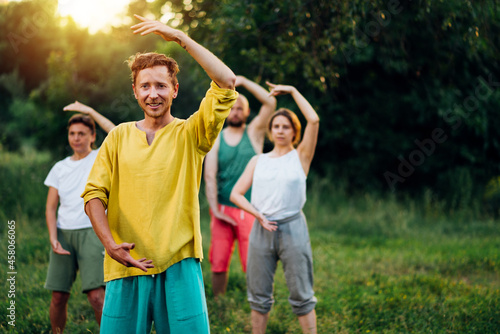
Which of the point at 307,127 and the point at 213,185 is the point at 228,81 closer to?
the point at 307,127

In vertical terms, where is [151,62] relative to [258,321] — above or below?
above

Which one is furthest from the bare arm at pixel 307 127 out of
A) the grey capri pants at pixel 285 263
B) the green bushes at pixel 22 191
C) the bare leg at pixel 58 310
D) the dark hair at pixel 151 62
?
the green bushes at pixel 22 191

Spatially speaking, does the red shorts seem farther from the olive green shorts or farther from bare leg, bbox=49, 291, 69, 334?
bare leg, bbox=49, 291, 69, 334

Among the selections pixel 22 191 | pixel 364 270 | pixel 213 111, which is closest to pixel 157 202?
pixel 213 111

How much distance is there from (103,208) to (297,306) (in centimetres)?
216

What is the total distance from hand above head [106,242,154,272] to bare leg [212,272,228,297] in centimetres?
301

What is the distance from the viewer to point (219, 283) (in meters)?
5.05

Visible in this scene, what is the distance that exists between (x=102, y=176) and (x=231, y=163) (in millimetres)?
2764

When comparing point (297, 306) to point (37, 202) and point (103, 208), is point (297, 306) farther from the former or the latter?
point (37, 202)

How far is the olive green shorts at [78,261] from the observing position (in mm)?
3740

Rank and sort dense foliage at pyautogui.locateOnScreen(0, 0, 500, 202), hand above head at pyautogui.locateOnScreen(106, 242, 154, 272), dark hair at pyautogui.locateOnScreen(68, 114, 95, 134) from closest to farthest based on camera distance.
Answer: hand above head at pyautogui.locateOnScreen(106, 242, 154, 272), dark hair at pyautogui.locateOnScreen(68, 114, 95, 134), dense foliage at pyautogui.locateOnScreen(0, 0, 500, 202)

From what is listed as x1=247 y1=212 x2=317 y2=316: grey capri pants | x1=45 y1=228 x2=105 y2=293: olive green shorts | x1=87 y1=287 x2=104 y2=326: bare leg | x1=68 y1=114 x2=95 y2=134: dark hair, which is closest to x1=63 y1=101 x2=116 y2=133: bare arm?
x1=68 y1=114 x2=95 y2=134: dark hair

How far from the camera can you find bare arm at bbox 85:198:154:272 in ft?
6.84

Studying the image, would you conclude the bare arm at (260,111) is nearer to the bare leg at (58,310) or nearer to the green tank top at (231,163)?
the green tank top at (231,163)
